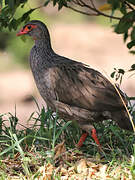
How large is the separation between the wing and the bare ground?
5.25m

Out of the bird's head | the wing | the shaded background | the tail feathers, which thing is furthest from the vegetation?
the shaded background

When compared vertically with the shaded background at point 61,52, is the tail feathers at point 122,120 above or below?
below

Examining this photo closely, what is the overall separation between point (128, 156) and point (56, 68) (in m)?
1.44

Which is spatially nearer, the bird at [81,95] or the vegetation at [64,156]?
the vegetation at [64,156]

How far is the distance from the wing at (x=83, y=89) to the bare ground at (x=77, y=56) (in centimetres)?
525

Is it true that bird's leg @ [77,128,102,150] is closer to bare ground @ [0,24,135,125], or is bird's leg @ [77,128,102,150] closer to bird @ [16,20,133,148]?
bird @ [16,20,133,148]

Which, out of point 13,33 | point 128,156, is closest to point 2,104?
point 13,33

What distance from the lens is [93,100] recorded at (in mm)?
5711

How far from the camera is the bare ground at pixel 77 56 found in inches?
506

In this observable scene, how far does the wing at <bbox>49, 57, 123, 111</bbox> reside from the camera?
5684mm

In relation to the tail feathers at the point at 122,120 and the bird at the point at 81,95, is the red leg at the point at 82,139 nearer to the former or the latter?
the bird at the point at 81,95

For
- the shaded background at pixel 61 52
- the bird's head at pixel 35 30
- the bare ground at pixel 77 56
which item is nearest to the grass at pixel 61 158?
the bird's head at pixel 35 30

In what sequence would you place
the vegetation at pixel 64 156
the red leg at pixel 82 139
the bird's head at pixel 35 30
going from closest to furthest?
1. the vegetation at pixel 64 156
2. the red leg at pixel 82 139
3. the bird's head at pixel 35 30

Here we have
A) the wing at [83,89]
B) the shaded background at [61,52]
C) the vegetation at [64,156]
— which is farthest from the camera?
the shaded background at [61,52]
